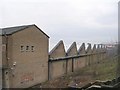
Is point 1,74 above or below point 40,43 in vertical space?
below

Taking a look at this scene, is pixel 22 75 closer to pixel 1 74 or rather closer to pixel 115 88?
pixel 1 74

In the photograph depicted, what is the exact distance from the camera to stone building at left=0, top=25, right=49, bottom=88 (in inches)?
817

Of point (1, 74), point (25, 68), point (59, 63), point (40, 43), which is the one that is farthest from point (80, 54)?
point (1, 74)

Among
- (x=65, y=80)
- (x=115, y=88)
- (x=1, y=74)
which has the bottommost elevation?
(x=65, y=80)

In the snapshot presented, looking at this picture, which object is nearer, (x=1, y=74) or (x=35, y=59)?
(x=1, y=74)

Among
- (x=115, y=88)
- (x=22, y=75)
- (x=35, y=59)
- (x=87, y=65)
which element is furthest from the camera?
(x=87, y=65)

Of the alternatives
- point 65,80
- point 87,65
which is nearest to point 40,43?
point 65,80

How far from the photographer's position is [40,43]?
25.7 metres

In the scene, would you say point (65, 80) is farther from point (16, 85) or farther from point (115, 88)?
point (115, 88)

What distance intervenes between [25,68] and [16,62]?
1.70 meters

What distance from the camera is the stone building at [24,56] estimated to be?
20.8m

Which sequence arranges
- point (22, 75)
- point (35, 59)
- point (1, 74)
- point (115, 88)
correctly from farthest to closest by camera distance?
1. point (35, 59)
2. point (22, 75)
3. point (1, 74)
4. point (115, 88)

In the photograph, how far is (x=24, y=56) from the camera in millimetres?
22797

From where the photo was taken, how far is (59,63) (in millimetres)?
28359
